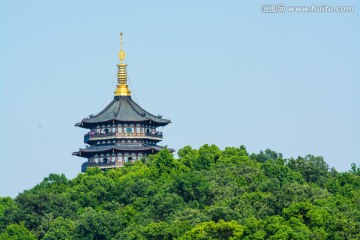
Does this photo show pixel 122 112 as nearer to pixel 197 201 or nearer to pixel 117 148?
pixel 117 148

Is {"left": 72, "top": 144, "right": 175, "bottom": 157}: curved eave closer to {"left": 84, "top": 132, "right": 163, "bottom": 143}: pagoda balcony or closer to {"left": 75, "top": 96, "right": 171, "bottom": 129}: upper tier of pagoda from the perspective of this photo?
{"left": 84, "top": 132, "right": 163, "bottom": 143}: pagoda balcony

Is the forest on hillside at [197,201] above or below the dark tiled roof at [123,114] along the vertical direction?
below

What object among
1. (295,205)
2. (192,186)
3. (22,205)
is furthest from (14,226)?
(295,205)

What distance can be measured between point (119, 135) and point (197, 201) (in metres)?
19.9

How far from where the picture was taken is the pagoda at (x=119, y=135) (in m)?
136

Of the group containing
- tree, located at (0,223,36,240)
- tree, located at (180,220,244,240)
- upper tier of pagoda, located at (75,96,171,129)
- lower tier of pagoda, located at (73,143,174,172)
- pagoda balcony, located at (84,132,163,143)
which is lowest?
tree, located at (180,220,244,240)

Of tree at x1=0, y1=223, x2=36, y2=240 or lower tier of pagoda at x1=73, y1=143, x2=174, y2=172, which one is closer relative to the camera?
tree at x1=0, y1=223, x2=36, y2=240

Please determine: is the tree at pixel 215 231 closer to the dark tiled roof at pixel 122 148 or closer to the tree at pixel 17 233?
the tree at pixel 17 233

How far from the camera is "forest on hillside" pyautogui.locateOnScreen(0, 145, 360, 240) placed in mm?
106562

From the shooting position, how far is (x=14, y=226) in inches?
4614

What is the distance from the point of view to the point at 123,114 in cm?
13788

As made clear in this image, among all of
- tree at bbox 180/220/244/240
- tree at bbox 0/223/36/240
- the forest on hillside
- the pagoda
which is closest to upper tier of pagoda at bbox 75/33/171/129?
the pagoda

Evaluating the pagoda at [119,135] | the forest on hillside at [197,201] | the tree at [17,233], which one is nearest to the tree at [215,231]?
the forest on hillside at [197,201]

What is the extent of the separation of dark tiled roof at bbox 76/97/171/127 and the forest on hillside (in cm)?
571
